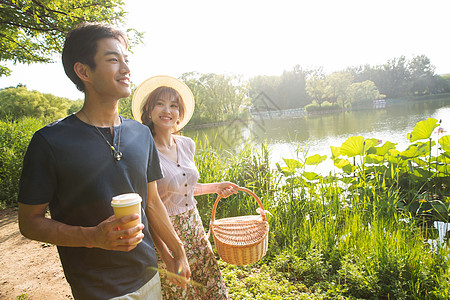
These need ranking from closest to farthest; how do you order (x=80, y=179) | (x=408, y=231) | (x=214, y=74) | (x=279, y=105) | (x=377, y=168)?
1. (x=80, y=179)
2. (x=408, y=231)
3. (x=377, y=168)
4. (x=214, y=74)
5. (x=279, y=105)

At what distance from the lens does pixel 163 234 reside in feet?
4.38

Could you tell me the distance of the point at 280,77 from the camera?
2317 inches

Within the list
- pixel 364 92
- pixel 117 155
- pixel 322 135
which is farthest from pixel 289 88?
pixel 117 155

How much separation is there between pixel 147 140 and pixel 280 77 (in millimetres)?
60857

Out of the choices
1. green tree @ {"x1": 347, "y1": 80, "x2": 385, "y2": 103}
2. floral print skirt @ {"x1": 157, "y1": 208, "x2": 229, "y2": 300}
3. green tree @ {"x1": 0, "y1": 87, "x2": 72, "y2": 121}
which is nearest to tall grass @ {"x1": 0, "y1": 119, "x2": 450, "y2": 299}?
floral print skirt @ {"x1": 157, "y1": 208, "x2": 229, "y2": 300}

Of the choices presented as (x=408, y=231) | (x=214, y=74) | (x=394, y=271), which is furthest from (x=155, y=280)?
(x=214, y=74)

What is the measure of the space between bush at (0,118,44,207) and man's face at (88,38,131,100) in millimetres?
5707

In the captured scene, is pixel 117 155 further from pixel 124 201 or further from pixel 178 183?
pixel 178 183

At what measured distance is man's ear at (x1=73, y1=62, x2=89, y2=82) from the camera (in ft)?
3.62

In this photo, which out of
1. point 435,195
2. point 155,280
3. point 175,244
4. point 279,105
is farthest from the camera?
point 279,105

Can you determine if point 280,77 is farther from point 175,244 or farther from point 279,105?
point 175,244

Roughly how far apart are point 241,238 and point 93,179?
141cm

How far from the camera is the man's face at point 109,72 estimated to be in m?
1.09

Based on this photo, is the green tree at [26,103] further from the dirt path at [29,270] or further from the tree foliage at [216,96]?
the dirt path at [29,270]
